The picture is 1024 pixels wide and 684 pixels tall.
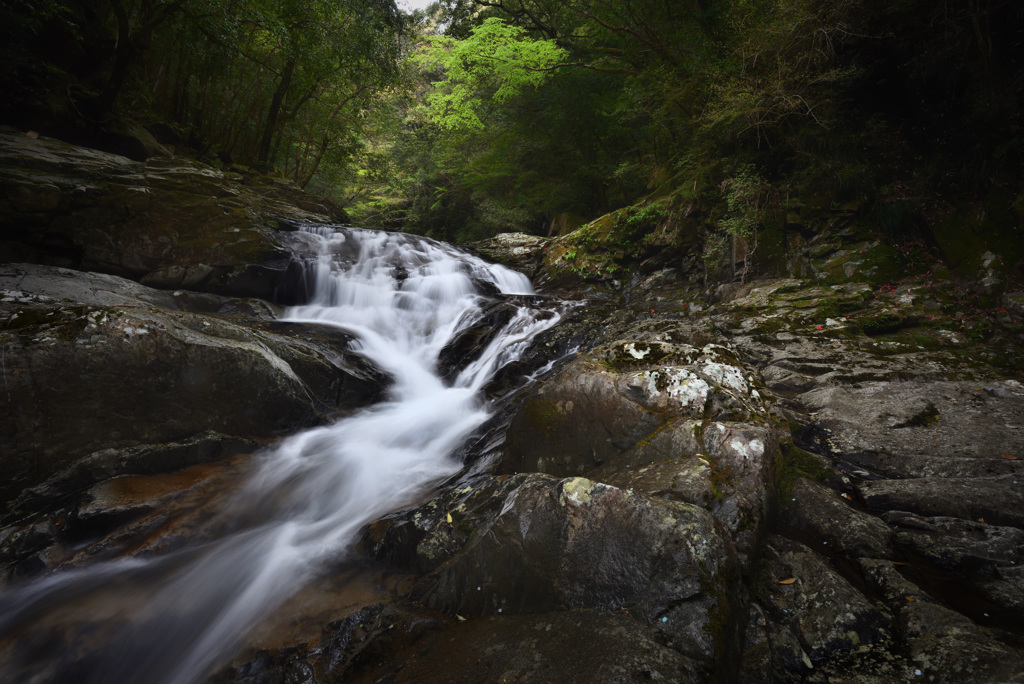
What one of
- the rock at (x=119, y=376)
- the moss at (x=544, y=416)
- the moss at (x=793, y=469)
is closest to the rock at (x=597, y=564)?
the moss at (x=544, y=416)

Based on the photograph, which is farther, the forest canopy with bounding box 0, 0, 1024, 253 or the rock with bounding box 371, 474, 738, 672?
the forest canopy with bounding box 0, 0, 1024, 253

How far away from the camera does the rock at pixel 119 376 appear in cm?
370

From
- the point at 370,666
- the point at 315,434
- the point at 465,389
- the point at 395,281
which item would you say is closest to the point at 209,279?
the point at 395,281

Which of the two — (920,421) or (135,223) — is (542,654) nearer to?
(920,421)

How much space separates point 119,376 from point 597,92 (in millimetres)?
12357

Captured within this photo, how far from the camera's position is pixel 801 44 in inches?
242

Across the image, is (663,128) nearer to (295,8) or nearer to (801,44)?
(801,44)

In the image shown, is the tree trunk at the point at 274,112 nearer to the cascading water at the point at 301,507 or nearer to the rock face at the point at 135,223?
the rock face at the point at 135,223

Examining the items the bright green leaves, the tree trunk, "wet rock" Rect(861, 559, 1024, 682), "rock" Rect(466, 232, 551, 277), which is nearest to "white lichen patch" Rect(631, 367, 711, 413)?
"wet rock" Rect(861, 559, 1024, 682)

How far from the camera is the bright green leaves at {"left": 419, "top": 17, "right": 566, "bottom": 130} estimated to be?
10953 millimetres

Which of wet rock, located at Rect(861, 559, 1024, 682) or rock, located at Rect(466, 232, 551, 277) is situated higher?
rock, located at Rect(466, 232, 551, 277)

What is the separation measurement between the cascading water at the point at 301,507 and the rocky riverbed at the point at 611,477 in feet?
0.74

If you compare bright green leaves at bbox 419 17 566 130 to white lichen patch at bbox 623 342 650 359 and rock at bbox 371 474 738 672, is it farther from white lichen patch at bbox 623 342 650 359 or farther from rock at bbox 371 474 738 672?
rock at bbox 371 474 738 672

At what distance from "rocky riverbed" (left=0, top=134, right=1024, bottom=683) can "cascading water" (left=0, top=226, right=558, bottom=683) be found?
8.9 inches
